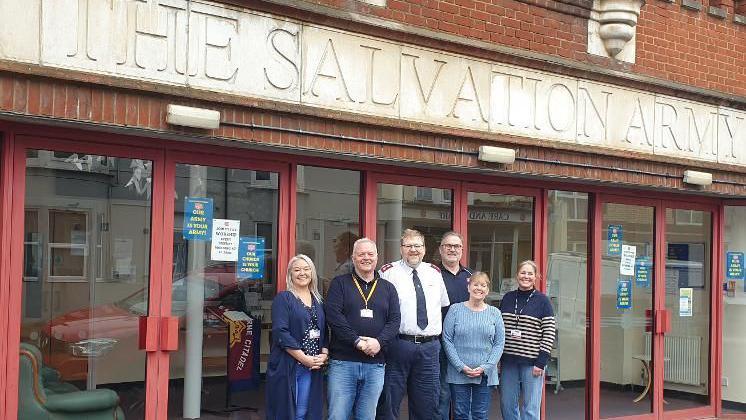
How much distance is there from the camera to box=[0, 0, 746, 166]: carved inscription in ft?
20.6

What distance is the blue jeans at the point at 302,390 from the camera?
7.18m

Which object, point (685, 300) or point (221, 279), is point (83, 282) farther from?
point (685, 300)

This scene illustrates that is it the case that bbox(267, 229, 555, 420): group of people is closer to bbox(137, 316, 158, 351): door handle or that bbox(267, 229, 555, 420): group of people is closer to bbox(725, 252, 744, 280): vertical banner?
bbox(137, 316, 158, 351): door handle

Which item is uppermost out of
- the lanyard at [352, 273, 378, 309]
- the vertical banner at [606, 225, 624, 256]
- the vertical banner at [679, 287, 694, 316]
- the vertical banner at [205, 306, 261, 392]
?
the vertical banner at [606, 225, 624, 256]

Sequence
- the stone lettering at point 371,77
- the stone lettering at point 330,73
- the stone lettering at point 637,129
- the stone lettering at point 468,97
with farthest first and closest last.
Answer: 1. the stone lettering at point 637,129
2. the stone lettering at point 468,97
3. the stone lettering at point 371,77
4. the stone lettering at point 330,73

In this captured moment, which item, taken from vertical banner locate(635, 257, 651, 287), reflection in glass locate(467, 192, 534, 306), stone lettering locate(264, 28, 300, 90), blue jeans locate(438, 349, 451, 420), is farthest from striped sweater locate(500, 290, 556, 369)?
stone lettering locate(264, 28, 300, 90)

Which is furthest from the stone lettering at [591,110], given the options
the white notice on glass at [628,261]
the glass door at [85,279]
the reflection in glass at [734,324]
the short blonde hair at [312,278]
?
the glass door at [85,279]

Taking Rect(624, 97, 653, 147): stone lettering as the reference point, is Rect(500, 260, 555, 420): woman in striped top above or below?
below

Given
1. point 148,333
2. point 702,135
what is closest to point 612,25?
point 702,135

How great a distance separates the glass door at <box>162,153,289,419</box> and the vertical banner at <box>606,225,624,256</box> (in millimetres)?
4072

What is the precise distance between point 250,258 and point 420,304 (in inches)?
54.0

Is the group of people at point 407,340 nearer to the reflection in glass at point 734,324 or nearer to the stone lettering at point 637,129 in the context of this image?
the stone lettering at point 637,129

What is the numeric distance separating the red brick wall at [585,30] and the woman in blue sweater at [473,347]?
7.24 feet

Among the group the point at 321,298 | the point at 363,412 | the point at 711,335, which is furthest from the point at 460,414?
the point at 711,335
